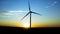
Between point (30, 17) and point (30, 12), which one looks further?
point (30, 12)

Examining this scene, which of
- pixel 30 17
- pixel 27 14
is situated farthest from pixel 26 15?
pixel 30 17

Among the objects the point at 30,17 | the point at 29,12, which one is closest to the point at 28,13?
the point at 29,12

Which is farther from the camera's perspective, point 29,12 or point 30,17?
point 29,12

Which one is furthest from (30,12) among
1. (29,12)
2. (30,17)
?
(30,17)

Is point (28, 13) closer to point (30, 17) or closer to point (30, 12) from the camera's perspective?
point (30, 12)

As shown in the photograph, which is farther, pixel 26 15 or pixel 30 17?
pixel 26 15

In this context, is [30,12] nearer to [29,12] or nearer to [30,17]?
[29,12]
